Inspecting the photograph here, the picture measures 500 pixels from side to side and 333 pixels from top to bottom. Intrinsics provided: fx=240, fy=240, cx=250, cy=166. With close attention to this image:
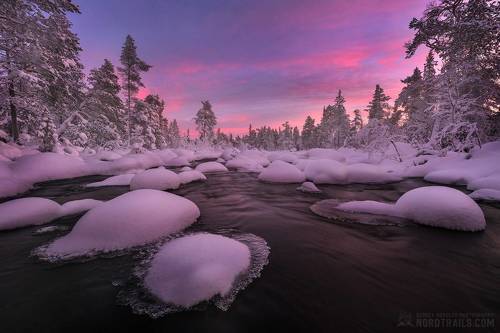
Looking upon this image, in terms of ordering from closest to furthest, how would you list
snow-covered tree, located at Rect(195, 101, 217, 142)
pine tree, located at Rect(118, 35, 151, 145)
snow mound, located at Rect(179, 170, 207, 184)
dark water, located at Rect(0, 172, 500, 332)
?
dark water, located at Rect(0, 172, 500, 332)
snow mound, located at Rect(179, 170, 207, 184)
pine tree, located at Rect(118, 35, 151, 145)
snow-covered tree, located at Rect(195, 101, 217, 142)

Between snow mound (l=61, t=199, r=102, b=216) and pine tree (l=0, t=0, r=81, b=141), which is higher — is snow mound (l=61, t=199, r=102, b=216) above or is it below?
below

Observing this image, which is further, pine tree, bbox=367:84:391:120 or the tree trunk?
pine tree, bbox=367:84:391:120

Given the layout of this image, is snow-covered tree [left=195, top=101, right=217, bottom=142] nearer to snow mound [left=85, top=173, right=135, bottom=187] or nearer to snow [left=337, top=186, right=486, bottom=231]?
snow mound [left=85, top=173, right=135, bottom=187]

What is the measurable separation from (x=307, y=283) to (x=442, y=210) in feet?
12.3

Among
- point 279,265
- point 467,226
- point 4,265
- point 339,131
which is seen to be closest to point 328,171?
point 467,226

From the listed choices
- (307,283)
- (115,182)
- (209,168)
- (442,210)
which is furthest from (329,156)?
(307,283)

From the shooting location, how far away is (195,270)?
108 inches

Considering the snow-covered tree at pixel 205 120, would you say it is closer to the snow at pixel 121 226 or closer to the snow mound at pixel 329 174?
the snow mound at pixel 329 174

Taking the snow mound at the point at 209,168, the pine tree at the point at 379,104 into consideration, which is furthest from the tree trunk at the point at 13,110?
the pine tree at the point at 379,104

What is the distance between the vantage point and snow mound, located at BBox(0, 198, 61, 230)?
4773 mm

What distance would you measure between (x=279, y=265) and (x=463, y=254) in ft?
10.0

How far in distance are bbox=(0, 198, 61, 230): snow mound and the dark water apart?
0.77ft

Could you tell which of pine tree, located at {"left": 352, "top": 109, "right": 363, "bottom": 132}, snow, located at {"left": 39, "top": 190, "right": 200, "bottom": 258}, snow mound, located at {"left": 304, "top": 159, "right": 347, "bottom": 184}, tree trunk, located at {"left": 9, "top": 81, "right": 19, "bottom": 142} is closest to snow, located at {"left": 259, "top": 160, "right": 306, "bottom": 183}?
snow mound, located at {"left": 304, "top": 159, "right": 347, "bottom": 184}

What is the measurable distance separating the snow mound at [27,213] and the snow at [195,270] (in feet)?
12.3
